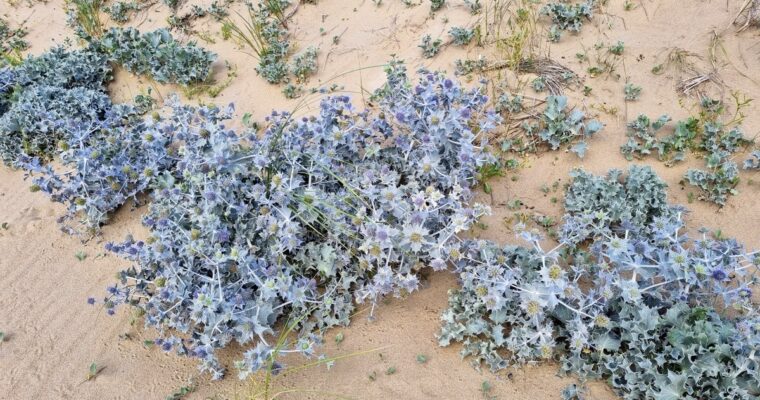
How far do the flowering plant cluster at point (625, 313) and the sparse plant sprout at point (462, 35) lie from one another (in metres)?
2.32

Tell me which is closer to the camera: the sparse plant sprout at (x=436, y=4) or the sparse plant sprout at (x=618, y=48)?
the sparse plant sprout at (x=618, y=48)

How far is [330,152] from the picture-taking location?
3750 millimetres

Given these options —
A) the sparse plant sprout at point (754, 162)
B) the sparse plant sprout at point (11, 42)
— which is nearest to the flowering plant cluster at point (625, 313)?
the sparse plant sprout at point (754, 162)

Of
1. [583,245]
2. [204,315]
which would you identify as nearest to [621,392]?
[583,245]

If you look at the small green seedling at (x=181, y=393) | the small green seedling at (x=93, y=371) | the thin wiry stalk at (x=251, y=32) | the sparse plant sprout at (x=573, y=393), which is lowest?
the sparse plant sprout at (x=573, y=393)

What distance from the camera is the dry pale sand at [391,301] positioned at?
3.16m

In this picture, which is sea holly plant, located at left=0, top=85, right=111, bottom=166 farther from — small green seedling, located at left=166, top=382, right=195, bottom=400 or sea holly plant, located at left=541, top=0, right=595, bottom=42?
sea holly plant, located at left=541, top=0, right=595, bottom=42

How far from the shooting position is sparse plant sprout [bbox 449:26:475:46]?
5070mm

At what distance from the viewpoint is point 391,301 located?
3523mm

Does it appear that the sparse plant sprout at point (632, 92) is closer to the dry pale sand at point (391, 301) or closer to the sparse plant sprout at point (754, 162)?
the dry pale sand at point (391, 301)

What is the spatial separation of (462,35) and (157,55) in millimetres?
2923

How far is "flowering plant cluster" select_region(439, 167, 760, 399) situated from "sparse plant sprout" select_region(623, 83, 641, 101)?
4.55 ft

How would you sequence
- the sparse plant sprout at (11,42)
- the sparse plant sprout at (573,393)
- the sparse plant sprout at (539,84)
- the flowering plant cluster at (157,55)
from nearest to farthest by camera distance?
the sparse plant sprout at (573,393), the sparse plant sprout at (539,84), the flowering plant cluster at (157,55), the sparse plant sprout at (11,42)

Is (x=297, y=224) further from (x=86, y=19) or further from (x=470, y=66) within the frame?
(x=86, y=19)
